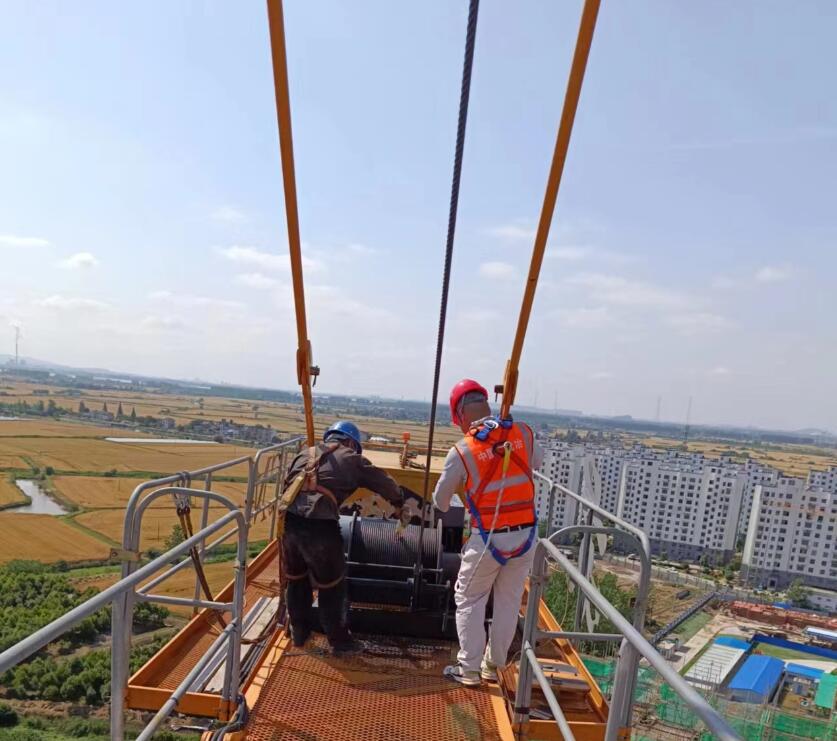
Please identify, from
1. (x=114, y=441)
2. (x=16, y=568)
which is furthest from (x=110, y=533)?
(x=114, y=441)

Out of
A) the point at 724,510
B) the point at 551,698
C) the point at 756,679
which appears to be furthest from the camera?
the point at 724,510

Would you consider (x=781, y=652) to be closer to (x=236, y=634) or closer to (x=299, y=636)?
(x=299, y=636)

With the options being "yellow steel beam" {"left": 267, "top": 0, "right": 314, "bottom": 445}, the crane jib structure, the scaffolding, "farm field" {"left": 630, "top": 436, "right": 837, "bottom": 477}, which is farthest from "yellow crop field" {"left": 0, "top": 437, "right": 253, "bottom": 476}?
"farm field" {"left": 630, "top": 436, "right": 837, "bottom": 477}

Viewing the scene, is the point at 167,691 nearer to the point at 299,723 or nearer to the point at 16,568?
the point at 299,723

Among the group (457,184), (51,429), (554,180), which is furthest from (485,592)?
(51,429)

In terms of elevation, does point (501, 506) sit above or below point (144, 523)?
above

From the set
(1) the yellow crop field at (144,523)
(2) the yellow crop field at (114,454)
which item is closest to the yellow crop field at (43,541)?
(1) the yellow crop field at (144,523)

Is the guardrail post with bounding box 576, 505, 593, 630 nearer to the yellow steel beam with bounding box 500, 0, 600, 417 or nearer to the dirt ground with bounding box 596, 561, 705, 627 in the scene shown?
the yellow steel beam with bounding box 500, 0, 600, 417
